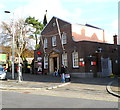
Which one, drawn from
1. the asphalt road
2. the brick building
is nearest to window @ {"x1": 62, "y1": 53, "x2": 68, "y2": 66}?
the brick building

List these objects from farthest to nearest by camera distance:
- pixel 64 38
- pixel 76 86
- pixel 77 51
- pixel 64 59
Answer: pixel 64 38 → pixel 64 59 → pixel 77 51 → pixel 76 86

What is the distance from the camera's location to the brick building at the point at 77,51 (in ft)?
74.6

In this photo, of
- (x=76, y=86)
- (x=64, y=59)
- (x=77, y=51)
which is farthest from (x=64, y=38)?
(x=76, y=86)

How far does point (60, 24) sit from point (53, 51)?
4.41 m

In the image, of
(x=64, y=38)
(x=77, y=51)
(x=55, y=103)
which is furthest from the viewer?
(x=64, y=38)

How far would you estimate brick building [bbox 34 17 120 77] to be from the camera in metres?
22.7

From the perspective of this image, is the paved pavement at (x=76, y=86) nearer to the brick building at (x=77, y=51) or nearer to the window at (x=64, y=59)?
the brick building at (x=77, y=51)

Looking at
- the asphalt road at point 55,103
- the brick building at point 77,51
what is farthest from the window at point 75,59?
the asphalt road at point 55,103

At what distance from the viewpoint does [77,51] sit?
2331 cm

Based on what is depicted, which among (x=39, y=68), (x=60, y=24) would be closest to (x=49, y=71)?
(x=39, y=68)

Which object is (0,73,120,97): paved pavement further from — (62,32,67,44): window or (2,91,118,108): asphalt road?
(62,32,67,44): window

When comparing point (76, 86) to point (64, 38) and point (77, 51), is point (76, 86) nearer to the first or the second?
point (77, 51)

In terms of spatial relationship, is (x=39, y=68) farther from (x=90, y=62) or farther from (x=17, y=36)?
(x=90, y=62)

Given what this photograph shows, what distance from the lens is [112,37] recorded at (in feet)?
103
